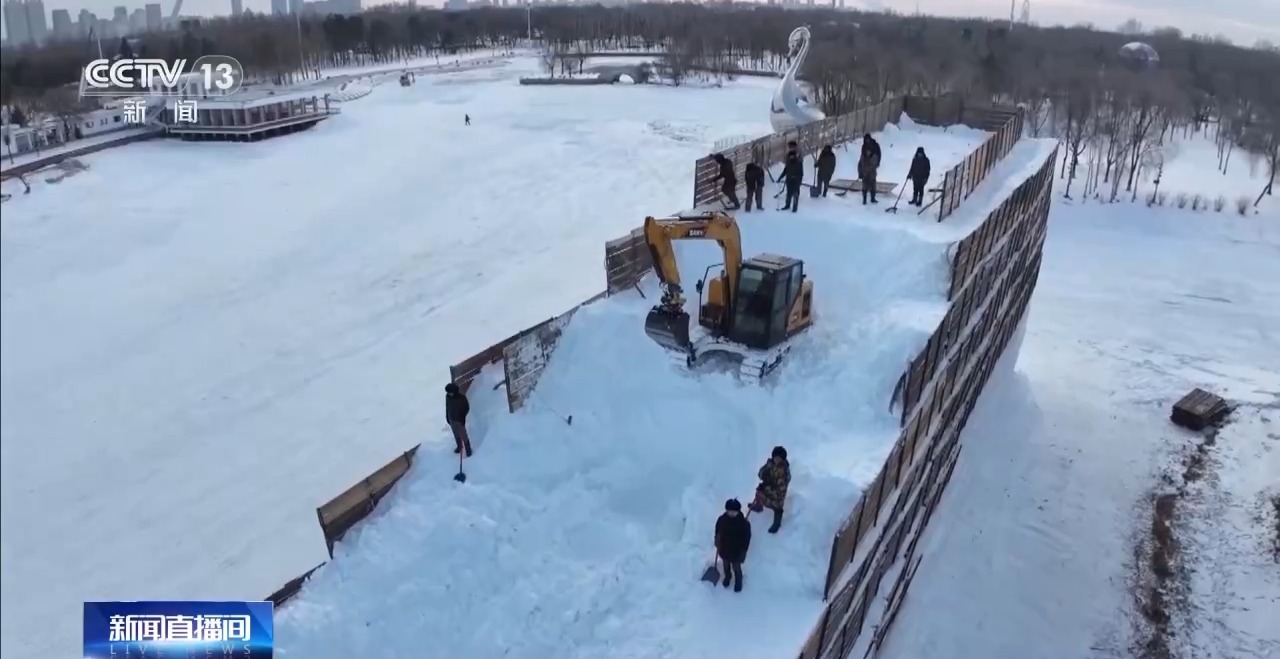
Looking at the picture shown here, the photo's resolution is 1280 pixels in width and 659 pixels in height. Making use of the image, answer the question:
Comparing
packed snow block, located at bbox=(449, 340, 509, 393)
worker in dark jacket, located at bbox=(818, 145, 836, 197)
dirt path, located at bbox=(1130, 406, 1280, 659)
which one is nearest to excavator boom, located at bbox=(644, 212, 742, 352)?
packed snow block, located at bbox=(449, 340, 509, 393)

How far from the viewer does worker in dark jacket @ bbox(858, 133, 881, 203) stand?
42.5 ft

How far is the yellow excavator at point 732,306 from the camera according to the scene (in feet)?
31.9

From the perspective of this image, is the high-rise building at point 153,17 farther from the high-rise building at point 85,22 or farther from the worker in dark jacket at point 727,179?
the worker in dark jacket at point 727,179

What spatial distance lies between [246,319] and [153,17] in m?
14.1

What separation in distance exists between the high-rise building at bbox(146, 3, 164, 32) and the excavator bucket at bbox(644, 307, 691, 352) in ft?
18.9

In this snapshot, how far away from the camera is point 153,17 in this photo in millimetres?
6051

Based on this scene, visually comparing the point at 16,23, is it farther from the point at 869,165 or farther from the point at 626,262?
the point at 869,165

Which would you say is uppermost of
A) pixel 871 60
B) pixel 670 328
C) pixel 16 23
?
pixel 871 60

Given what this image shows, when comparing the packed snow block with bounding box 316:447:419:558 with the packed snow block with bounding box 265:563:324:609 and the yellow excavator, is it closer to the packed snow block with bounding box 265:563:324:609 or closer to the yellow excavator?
the packed snow block with bounding box 265:563:324:609

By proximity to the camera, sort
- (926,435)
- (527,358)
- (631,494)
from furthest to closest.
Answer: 1. (926,435)
2. (527,358)
3. (631,494)

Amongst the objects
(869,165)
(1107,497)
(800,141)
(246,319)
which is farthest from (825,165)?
(246,319)

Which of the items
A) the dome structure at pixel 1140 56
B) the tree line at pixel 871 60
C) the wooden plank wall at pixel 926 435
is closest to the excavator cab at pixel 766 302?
the wooden plank wall at pixel 926 435

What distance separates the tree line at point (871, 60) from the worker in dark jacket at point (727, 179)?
6.61 metres

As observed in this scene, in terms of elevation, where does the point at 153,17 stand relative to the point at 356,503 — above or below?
above
